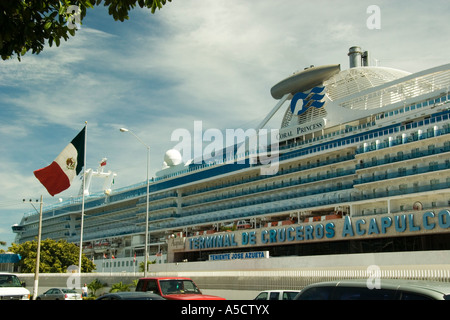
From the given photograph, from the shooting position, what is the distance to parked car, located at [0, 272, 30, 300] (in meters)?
20.3

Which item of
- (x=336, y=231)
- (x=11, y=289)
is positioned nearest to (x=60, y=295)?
(x=11, y=289)

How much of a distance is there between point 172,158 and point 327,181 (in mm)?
36539

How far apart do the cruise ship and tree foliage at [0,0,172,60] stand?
35630mm

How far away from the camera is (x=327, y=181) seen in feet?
183

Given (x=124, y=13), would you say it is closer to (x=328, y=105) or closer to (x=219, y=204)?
(x=328, y=105)

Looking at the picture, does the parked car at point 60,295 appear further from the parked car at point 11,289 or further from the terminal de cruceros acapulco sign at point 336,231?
the terminal de cruceros acapulco sign at point 336,231

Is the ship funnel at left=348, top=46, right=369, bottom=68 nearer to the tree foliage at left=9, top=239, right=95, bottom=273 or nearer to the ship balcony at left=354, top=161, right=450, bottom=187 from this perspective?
the ship balcony at left=354, top=161, right=450, bottom=187

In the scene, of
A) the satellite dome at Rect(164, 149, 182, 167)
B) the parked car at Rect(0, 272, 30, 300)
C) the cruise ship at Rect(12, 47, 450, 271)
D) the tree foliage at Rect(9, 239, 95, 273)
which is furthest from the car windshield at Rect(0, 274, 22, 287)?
the satellite dome at Rect(164, 149, 182, 167)

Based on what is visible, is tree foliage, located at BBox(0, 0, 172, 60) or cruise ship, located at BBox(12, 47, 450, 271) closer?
tree foliage, located at BBox(0, 0, 172, 60)

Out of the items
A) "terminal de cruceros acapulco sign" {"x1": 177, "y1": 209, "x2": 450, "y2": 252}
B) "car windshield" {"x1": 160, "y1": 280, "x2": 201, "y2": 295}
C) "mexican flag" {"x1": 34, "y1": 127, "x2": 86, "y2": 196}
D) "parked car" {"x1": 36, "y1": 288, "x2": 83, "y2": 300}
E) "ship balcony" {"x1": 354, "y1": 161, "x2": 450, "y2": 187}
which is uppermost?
"ship balcony" {"x1": 354, "y1": 161, "x2": 450, "y2": 187}

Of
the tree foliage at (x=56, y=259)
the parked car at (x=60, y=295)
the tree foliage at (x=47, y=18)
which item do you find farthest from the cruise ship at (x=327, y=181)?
the tree foliage at (x=47, y=18)

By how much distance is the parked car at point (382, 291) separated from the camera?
273 inches

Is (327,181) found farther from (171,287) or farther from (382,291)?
(382,291)

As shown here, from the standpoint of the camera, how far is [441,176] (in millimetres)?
44750
